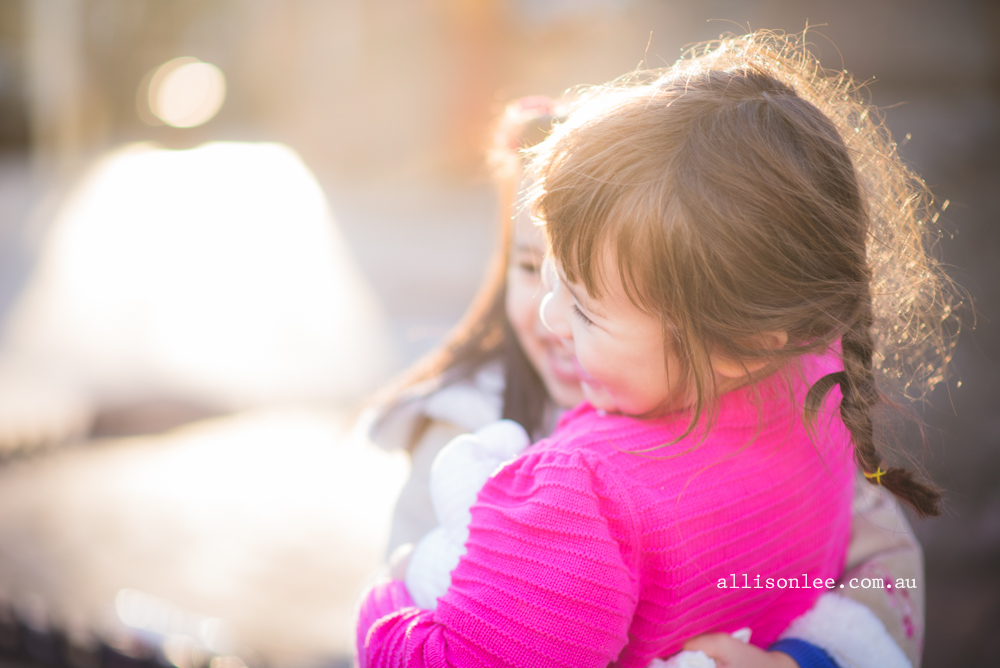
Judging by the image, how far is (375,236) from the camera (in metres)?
7.00

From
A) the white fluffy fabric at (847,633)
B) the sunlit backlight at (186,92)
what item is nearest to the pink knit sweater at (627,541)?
the white fluffy fabric at (847,633)

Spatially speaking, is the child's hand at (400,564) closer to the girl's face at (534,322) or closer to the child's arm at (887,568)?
the girl's face at (534,322)

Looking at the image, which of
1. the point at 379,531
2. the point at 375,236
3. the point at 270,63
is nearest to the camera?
the point at 379,531

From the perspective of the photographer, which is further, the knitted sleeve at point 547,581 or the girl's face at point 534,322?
the girl's face at point 534,322

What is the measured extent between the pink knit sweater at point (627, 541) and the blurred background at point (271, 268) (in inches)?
23.6

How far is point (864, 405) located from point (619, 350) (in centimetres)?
27

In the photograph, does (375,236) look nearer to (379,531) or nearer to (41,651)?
(379,531)

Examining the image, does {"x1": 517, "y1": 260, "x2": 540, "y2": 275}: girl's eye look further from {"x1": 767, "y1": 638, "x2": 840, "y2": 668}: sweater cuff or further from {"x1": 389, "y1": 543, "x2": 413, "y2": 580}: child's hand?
{"x1": 767, "y1": 638, "x2": 840, "y2": 668}: sweater cuff

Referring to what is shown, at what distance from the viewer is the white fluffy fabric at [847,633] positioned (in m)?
0.92

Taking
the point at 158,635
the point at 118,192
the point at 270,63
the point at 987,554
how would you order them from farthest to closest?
the point at 270,63
the point at 118,192
the point at 987,554
the point at 158,635

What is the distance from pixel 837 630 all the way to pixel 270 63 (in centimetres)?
1003

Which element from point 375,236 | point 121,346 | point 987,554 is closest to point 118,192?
point 375,236

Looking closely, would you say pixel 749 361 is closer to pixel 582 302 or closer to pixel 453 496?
pixel 582 302

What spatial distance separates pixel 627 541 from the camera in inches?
26.9
